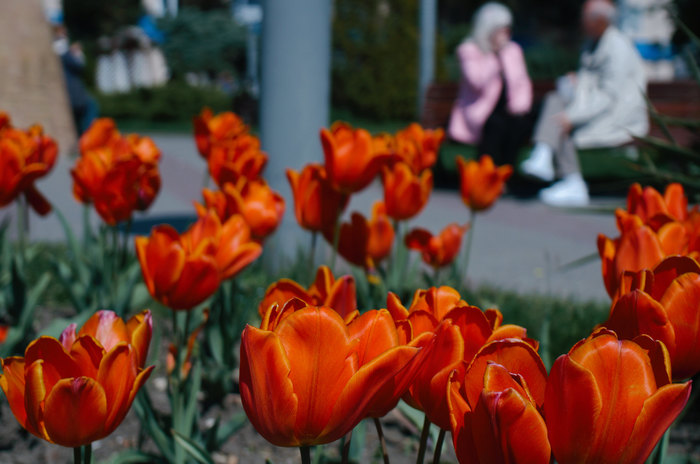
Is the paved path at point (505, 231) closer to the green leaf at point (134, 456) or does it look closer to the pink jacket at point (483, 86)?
the pink jacket at point (483, 86)

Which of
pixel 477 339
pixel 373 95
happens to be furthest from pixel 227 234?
pixel 373 95

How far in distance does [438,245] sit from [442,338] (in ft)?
4.98

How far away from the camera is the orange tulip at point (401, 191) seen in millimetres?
2094

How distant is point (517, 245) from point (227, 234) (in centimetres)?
411

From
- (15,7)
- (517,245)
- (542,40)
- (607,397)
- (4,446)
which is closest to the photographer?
(607,397)

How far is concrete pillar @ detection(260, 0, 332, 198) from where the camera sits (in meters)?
3.62

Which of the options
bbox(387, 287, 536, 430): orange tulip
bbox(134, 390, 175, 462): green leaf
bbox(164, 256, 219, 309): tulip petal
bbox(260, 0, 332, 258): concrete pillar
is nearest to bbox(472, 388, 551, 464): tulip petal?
bbox(387, 287, 536, 430): orange tulip

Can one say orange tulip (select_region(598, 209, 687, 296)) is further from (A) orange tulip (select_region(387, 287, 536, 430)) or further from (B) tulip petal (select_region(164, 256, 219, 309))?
(B) tulip petal (select_region(164, 256, 219, 309))

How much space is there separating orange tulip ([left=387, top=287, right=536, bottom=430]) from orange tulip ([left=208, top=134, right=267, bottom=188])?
1.32 m

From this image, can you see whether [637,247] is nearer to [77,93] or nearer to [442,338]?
[442,338]

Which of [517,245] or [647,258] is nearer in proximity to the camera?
[647,258]

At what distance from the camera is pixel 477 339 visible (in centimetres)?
88

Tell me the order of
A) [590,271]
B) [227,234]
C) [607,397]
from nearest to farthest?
[607,397] < [227,234] < [590,271]

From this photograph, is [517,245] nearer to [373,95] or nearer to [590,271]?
[590,271]
